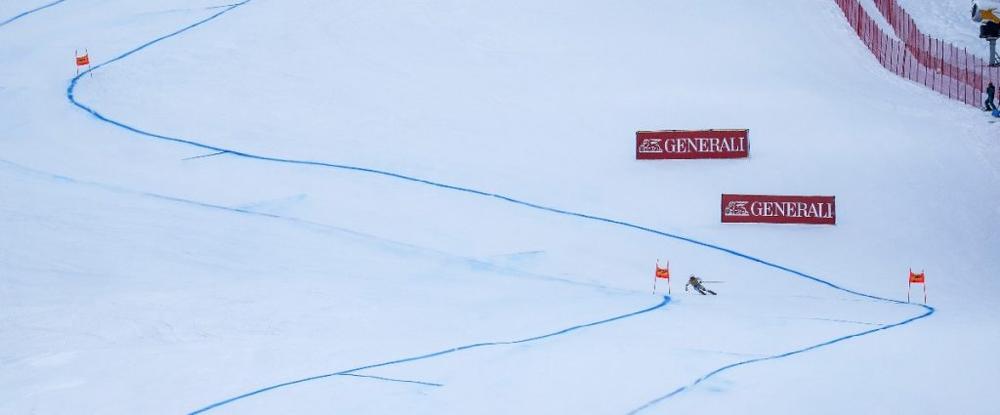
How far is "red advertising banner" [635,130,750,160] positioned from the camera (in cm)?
1934

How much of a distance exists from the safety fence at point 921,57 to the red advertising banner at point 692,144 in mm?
5196

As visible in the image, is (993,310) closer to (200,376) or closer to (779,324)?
(779,324)

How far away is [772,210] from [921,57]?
27.2 feet

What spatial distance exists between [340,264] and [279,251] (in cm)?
83

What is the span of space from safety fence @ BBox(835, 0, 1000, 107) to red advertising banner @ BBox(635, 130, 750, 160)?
17.0 feet

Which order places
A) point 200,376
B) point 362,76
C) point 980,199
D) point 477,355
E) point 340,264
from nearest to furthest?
point 200,376, point 477,355, point 340,264, point 980,199, point 362,76

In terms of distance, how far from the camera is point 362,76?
22000 mm

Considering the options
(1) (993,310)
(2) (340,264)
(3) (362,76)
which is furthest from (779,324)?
(3) (362,76)

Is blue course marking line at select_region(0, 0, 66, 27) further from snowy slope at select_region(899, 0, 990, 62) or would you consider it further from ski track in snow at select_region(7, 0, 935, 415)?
snowy slope at select_region(899, 0, 990, 62)

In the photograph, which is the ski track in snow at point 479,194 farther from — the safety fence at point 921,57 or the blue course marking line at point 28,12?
the safety fence at point 921,57

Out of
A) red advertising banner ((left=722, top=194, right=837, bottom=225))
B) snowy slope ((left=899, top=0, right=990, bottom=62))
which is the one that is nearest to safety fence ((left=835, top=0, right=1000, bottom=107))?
snowy slope ((left=899, top=0, right=990, bottom=62))

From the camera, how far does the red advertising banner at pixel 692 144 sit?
1934 cm

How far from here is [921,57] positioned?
24.2 meters

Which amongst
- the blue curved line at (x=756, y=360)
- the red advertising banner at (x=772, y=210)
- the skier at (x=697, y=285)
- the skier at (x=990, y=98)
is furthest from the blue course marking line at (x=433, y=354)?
the skier at (x=990, y=98)
